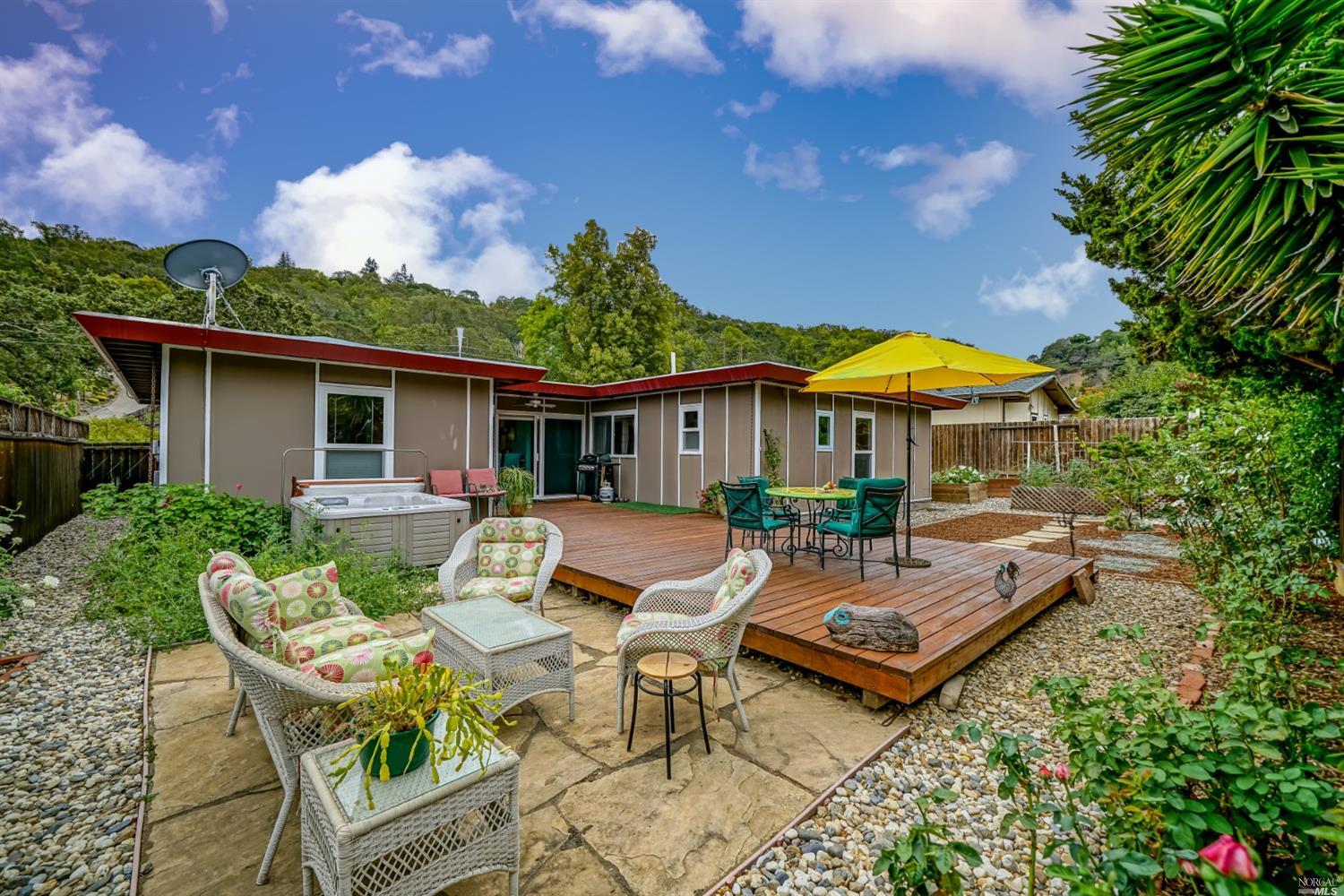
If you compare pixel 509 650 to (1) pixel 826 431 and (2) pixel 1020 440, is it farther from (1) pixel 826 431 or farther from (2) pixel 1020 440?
(2) pixel 1020 440

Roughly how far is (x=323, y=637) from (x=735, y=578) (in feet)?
6.64

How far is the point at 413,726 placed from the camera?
61.9 inches

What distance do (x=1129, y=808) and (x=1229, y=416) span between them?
185 inches

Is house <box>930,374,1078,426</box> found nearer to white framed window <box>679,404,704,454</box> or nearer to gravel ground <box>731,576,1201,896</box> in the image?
white framed window <box>679,404,704,454</box>

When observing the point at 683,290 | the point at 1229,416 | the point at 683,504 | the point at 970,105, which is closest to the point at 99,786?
the point at 1229,416

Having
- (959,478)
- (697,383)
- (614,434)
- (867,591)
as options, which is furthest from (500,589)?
(959,478)

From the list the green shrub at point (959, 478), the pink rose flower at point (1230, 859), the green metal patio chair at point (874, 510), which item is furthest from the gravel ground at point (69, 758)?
the green shrub at point (959, 478)

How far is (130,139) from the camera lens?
18312 millimetres

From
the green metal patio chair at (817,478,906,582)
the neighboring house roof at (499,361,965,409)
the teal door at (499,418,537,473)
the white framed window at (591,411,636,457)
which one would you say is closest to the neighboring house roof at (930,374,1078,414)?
the neighboring house roof at (499,361,965,409)

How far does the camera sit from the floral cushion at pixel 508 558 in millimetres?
4016

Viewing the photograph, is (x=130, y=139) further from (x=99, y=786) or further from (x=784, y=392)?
(x=99, y=786)

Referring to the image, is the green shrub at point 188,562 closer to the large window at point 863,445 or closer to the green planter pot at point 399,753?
the green planter pot at point 399,753

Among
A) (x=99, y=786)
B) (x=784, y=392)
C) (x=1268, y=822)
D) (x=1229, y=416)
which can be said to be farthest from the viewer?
(x=784, y=392)

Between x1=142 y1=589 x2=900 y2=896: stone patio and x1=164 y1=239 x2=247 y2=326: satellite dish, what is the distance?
5.98m
